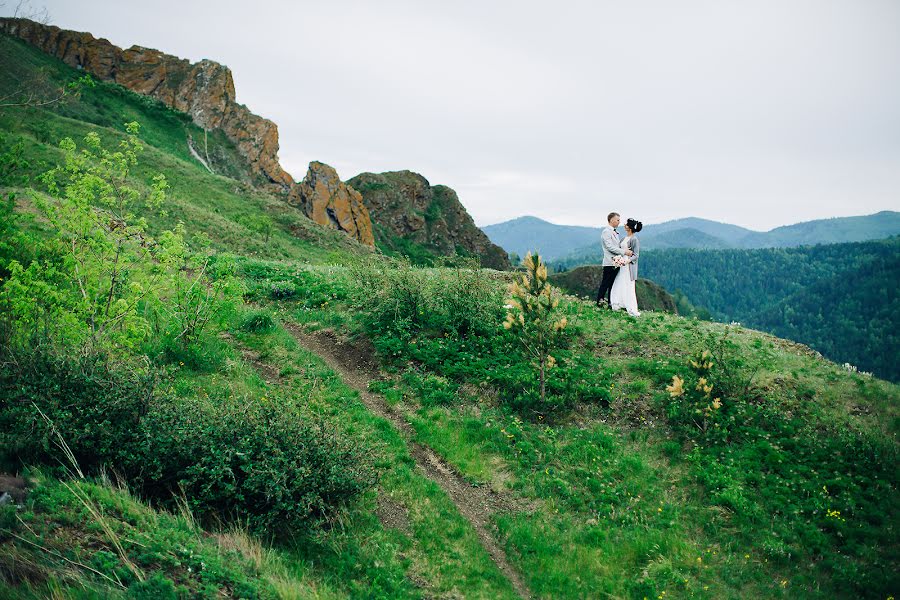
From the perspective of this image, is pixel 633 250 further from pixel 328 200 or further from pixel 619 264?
pixel 328 200

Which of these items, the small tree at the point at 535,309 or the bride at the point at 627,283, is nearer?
the small tree at the point at 535,309

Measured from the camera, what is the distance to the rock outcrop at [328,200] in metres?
82.4

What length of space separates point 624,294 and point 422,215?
367ft

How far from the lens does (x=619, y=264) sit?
15.2 metres

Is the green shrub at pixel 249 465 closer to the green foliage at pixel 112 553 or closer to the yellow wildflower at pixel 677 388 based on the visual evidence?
the green foliage at pixel 112 553

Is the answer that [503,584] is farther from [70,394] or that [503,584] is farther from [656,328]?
[656,328]

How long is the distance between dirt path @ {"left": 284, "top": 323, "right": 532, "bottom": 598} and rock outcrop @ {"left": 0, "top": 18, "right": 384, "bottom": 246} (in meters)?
74.6

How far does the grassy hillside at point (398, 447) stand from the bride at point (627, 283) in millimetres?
1729

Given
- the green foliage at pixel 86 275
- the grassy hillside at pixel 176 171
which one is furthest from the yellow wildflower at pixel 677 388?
the grassy hillside at pixel 176 171

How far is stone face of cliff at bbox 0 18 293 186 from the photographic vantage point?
91.0m

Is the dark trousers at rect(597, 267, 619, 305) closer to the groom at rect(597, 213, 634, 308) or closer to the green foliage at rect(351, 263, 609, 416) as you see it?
the groom at rect(597, 213, 634, 308)

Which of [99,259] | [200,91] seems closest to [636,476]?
[99,259]

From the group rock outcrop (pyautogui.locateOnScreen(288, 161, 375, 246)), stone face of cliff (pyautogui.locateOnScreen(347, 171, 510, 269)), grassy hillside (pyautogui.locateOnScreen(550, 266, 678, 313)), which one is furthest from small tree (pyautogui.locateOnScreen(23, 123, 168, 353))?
→ stone face of cliff (pyautogui.locateOnScreen(347, 171, 510, 269))

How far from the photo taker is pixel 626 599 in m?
6.71
